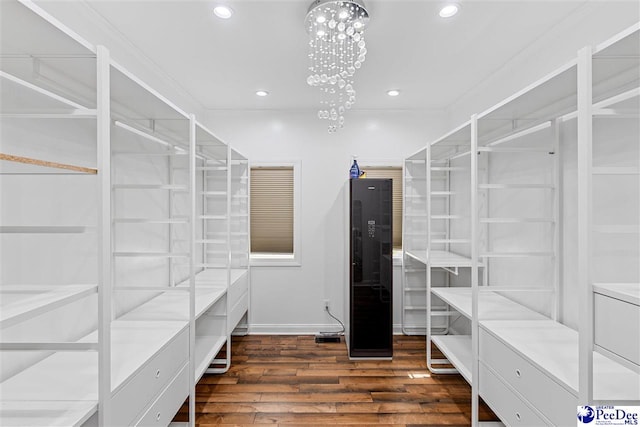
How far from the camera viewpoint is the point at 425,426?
225 centimetres

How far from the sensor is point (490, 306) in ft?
8.14

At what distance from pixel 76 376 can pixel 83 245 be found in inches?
30.0

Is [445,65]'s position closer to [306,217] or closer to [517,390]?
[306,217]

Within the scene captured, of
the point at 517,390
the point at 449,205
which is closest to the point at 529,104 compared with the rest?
the point at 517,390

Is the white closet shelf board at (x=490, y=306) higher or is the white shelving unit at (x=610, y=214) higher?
the white shelving unit at (x=610, y=214)

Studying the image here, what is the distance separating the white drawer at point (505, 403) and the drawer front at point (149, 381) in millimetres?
1832

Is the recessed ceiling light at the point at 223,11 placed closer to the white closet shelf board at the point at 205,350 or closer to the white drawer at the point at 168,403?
the white drawer at the point at 168,403

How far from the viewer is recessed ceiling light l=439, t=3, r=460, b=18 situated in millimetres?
1918

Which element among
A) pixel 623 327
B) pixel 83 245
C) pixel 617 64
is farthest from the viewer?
pixel 83 245

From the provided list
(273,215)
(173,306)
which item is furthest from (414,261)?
(173,306)

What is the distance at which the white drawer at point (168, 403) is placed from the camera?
1598 millimetres

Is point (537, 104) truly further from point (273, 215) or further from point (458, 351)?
point (273, 215)

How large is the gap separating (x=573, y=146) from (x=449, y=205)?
1868 millimetres

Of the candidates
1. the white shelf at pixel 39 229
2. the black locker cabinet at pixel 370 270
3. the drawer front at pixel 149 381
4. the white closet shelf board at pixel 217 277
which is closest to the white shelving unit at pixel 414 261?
the black locker cabinet at pixel 370 270
